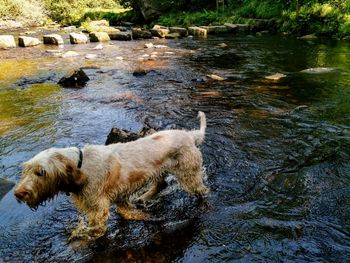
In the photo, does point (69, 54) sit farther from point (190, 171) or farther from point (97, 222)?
point (97, 222)

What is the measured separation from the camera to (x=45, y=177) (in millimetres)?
4336

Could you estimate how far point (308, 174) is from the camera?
702 centimetres

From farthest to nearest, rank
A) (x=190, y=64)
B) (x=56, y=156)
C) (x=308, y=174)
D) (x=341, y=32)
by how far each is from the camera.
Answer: (x=341, y=32) < (x=190, y=64) < (x=308, y=174) < (x=56, y=156)

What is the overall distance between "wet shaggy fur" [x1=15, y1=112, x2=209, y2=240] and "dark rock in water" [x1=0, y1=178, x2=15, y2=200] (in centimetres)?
209

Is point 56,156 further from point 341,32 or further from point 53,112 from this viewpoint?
point 341,32

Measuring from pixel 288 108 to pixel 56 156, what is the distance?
8.35m

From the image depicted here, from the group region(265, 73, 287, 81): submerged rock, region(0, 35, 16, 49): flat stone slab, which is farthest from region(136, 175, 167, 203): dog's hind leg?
region(0, 35, 16, 49): flat stone slab

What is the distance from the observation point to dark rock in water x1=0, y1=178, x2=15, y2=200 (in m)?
6.59

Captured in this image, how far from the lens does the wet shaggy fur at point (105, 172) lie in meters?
4.35

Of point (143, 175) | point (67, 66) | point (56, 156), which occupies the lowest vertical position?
point (67, 66)

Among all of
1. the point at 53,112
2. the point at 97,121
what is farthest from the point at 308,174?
the point at 53,112

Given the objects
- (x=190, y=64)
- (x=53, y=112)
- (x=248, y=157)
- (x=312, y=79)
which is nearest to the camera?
(x=248, y=157)

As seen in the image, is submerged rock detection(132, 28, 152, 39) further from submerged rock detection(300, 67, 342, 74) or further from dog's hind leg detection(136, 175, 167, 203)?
dog's hind leg detection(136, 175, 167, 203)

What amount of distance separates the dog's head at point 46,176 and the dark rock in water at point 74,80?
427 inches
